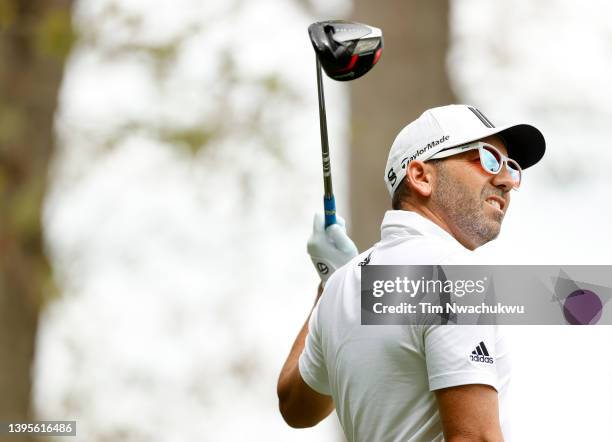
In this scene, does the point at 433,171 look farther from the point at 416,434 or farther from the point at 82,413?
the point at 82,413

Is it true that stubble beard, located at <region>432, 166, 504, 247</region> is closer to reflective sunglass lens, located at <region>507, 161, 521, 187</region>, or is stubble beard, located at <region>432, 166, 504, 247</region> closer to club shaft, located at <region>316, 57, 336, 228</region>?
reflective sunglass lens, located at <region>507, 161, 521, 187</region>

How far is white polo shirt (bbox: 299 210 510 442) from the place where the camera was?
3189 millimetres

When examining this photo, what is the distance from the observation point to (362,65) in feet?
A: 14.3

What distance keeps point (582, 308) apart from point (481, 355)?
0.92m

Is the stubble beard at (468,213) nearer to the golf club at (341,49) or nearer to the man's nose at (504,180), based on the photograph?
the man's nose at (504,180)

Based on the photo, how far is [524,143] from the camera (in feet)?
13.0

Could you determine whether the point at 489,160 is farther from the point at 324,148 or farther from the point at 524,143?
the point at 324,148

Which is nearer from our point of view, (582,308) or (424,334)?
(424,334)

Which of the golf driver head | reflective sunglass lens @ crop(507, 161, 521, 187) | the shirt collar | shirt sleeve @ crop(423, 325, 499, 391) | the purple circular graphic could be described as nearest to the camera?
shirt sleeve @ crop(423, 325, 499, 391)

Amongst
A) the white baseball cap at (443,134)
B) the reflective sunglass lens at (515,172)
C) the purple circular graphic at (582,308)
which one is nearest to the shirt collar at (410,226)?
the white baseball cap at (443,134)

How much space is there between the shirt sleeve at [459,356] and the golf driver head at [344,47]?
1356mm

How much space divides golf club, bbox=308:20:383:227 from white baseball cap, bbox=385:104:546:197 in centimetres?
50

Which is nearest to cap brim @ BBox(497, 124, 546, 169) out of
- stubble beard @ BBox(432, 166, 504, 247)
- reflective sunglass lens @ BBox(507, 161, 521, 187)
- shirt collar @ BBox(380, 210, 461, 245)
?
reflective sunglass lens @ BBox(507, 161, 521, 187)

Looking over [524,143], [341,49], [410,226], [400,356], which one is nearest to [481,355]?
[400,356]
